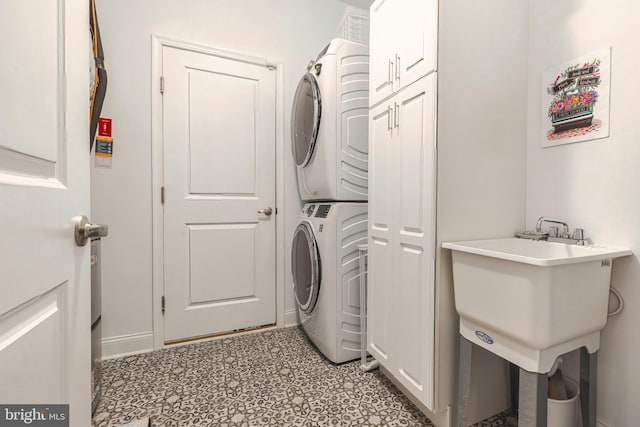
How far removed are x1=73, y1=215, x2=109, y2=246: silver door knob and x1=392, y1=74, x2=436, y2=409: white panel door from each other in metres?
1.07

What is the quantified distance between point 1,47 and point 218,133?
6.15ft

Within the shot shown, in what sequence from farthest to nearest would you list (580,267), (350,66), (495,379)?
(350,66) < (495,379) < (580,267)

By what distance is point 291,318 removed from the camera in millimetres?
2389

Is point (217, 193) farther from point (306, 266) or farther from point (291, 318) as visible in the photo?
point (291, 318)

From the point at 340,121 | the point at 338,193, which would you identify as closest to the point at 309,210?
the point at 338,193

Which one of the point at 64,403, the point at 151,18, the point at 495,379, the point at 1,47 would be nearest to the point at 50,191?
the point at 1,47

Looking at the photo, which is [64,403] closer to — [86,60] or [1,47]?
[1,47]

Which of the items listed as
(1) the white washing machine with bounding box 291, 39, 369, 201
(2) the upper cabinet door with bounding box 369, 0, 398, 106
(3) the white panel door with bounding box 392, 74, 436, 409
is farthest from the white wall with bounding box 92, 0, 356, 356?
(3) the white panel door with bounding box 392, 74, 436, 409

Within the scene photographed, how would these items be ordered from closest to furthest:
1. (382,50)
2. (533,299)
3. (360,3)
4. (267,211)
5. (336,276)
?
(533,299) → (382,50) → (336,276) → (267,211) → (360,3)

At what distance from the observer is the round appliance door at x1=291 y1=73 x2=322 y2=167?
6.13 ft

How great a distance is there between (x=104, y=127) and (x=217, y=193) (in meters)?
0.78

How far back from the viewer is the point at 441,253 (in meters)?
1.19

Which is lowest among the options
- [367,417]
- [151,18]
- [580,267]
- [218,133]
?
[367,417]

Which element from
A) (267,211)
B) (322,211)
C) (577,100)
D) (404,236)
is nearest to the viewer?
(577,100)
